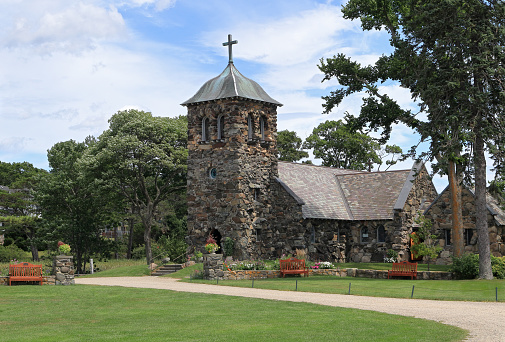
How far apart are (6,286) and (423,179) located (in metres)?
30.0

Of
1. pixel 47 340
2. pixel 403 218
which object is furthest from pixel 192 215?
pixel 47 340

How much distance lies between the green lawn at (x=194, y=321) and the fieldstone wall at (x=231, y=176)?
60.2 feet

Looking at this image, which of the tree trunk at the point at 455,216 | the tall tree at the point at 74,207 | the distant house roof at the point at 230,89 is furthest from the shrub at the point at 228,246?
the tall tree at the point at 74,207

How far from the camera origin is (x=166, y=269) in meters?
39.6

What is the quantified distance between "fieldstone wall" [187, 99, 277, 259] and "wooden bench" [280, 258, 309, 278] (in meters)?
6.97

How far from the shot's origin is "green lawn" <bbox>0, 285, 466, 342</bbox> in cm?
1449

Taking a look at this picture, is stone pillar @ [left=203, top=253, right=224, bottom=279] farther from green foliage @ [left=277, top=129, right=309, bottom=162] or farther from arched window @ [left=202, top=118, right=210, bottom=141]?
green foliage @ [left=277, top=129, right=309, bottom=162]

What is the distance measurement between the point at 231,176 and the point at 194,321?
2486 cm

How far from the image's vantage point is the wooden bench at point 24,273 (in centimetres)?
2875

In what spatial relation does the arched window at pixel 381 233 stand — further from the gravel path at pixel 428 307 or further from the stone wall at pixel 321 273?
the gravel path at pixel 428 307

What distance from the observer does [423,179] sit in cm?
4566

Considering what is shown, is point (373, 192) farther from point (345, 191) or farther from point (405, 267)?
point (405, 267)

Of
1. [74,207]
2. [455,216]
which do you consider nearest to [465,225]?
[455,216]

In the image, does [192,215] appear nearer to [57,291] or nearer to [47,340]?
[57,291]
